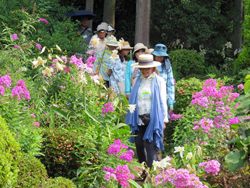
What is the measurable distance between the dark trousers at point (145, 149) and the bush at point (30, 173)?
8.58ft

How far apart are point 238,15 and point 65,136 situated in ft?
39.1

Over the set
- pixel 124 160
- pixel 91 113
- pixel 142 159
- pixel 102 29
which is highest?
pixel 102 29

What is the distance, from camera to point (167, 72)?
8.31 meters

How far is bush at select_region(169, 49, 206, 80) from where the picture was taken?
13.6m

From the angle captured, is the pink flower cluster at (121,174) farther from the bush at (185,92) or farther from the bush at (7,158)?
the bush at (185,92)

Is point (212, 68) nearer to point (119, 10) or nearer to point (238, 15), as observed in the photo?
point (238, 15)

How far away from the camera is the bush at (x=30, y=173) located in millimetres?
4527

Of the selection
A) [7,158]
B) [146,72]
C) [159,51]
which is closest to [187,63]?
[159,51]

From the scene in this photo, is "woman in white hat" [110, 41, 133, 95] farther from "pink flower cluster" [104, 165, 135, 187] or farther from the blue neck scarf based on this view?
"pink flower cluster" [104, 165, 135, 187]

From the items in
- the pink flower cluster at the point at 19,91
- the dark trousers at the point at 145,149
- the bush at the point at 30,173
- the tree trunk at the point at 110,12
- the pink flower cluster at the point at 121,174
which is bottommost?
the dark trousers at the point at 145,149

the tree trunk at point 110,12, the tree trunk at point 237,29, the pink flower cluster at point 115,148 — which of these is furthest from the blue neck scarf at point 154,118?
the tree trunk at point 237,29

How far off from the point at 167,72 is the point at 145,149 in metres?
1.58

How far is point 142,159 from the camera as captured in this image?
7.31 meters

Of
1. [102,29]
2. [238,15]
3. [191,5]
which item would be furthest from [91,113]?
[238,15]
